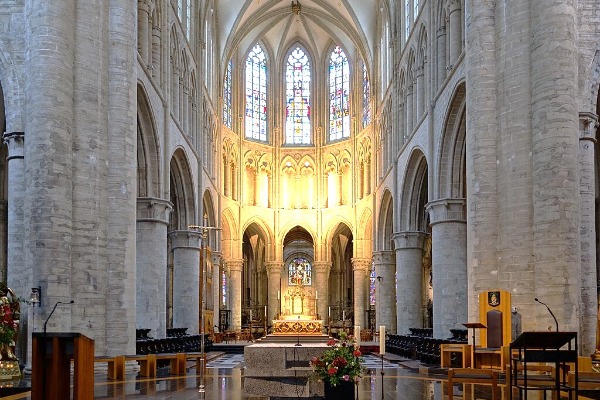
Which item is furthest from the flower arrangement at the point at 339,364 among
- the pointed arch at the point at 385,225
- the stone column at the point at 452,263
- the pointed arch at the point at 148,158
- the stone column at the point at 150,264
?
the pointed arch at the point at 385,225

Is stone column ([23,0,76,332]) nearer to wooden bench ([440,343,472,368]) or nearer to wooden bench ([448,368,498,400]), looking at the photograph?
wooden bench ([440,343,472,368])

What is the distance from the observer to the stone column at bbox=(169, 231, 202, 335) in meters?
37.2

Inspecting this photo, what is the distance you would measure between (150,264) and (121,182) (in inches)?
267

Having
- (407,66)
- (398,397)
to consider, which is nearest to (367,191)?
(407,66)

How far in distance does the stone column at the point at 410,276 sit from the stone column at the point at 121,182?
18081 mm

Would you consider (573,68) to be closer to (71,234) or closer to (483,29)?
(483,29)

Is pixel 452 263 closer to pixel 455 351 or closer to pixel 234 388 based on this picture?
pixel 455 351

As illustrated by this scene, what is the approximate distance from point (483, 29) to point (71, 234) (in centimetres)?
1209

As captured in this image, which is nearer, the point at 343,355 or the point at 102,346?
the point at 343,355

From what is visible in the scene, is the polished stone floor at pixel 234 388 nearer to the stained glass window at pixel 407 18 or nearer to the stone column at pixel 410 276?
the stone column at pixel 410 276

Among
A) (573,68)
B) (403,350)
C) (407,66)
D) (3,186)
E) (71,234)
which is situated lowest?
(403,350)

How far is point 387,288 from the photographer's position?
44656 mm

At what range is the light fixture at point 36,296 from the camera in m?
18.4

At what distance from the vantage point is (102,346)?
20953 millimetres
